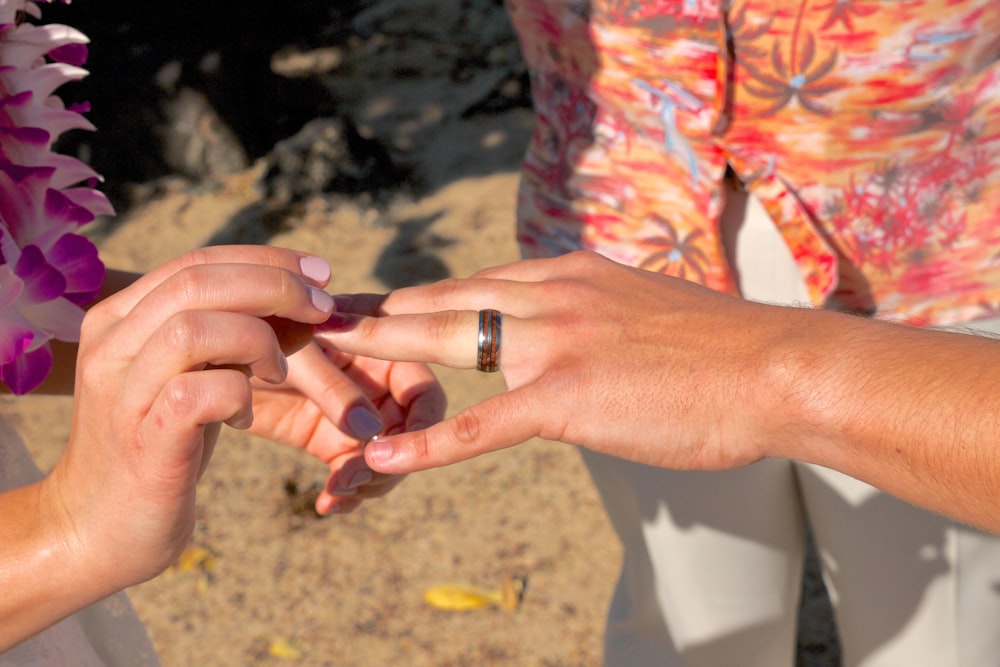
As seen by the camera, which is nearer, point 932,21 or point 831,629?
point 932,21

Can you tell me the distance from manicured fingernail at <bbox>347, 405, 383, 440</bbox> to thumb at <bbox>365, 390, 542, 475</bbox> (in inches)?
14.3

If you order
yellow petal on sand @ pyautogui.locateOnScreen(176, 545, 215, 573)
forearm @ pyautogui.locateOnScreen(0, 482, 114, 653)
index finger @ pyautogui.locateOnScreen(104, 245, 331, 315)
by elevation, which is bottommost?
yellow petal on sand @ pyautogui.locateOnScreen(176, 545, 215, 573)

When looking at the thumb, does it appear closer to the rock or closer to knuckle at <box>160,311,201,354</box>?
knuckle at <box>160,311,201,354</box>

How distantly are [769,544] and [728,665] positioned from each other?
0.30 meters

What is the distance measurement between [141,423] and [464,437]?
42cm

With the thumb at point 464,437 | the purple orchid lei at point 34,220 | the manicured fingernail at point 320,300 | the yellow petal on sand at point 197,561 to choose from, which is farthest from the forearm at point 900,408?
the yellow petal on sand at point 197,561

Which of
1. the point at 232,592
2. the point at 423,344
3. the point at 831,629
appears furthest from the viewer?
the point at 232,592

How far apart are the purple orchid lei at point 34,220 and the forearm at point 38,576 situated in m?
0.29

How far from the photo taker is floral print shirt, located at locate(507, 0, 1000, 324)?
5.31 ft

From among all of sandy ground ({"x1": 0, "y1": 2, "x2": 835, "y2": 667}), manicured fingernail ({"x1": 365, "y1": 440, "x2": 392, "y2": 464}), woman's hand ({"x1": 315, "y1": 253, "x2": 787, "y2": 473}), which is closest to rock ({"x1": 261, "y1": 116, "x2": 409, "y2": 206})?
sandy ground ({"x1": 0, "y1": 2, "x2": 835, "y2": 667})

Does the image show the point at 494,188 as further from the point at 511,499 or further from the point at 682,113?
the point at 682,113

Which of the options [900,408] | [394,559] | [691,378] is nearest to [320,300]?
[691,378]

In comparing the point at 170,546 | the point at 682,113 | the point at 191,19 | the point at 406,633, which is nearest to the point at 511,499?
the point at 406,633

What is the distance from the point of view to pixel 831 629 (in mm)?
3105
